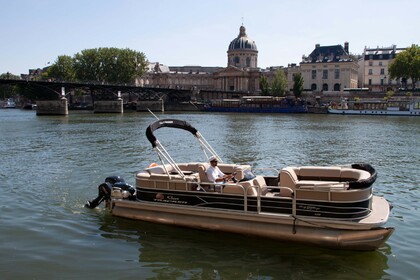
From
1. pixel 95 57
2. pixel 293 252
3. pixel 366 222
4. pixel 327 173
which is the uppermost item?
pixel 95 57

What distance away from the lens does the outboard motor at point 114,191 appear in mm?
15219

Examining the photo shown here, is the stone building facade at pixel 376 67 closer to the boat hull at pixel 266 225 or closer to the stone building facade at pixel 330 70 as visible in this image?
the stone building facade at pixel 330 70

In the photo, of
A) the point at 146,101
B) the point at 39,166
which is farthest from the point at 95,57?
the point at 39,166

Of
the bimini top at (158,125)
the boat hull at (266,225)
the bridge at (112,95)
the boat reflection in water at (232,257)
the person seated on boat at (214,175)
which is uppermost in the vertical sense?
the bridge at (112,95)

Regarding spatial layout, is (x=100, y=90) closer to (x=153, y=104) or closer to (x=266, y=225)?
(x=153, y=104)

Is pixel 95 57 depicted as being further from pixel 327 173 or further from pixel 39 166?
pixel 327 173

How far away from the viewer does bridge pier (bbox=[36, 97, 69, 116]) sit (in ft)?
341

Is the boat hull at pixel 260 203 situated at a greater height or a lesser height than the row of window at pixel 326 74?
lesser

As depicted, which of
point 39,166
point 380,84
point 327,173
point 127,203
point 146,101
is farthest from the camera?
point 380,84

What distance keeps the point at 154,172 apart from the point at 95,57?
131368 mm

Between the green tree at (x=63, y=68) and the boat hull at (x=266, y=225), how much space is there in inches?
5442

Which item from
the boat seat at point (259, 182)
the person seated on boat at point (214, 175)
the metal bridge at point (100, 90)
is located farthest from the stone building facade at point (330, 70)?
the boat seat at point (259, 182)

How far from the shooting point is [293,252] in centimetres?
1234

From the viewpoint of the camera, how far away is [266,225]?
42.2 feet
